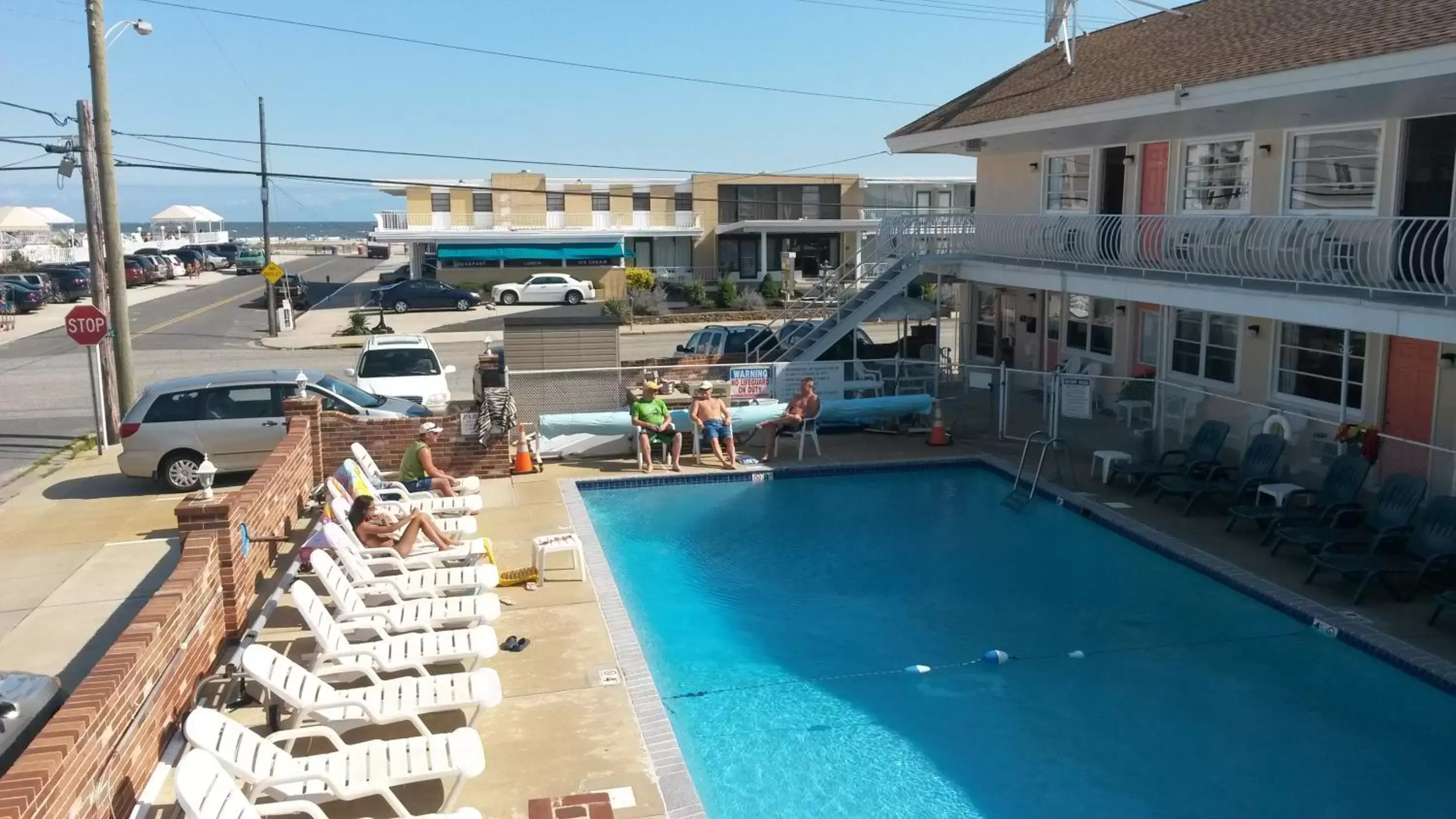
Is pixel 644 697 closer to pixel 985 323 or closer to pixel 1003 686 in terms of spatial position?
pixel 1003 686

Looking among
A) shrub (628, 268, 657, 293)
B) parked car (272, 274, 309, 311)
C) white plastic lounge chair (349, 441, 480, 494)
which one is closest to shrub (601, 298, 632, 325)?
shrub (628, 268, 657, 293)

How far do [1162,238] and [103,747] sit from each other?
14.6 m

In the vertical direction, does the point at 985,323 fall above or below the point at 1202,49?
below

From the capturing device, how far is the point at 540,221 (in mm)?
49281

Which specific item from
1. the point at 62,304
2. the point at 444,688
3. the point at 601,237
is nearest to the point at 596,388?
the point at 444,688

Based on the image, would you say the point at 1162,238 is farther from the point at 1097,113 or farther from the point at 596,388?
the point at 596,388

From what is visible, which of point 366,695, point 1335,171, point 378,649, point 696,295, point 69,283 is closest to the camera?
point 366,695

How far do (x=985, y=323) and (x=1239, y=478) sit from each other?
1078 centimetres

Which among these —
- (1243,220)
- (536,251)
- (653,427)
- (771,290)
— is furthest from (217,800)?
(536,251)

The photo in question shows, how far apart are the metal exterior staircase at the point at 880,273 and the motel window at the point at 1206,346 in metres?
4.69

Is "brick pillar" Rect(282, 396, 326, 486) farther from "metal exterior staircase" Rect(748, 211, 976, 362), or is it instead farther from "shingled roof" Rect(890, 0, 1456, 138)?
"shingled roof" Rect(890, 0, 1456, 138)

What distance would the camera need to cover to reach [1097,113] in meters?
16.4

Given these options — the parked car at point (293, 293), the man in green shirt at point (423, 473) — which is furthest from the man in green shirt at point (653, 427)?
the parked car at point (293, 293)

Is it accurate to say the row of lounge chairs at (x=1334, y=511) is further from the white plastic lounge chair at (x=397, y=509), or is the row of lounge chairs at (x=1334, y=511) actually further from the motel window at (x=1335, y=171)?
the white plastic lounge chair at (x=397, y=509)
